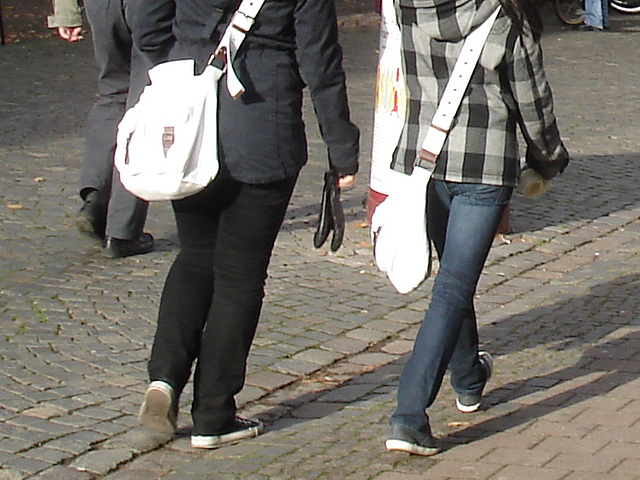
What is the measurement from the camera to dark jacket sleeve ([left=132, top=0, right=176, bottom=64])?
4.08m

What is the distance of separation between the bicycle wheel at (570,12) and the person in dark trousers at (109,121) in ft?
38.6

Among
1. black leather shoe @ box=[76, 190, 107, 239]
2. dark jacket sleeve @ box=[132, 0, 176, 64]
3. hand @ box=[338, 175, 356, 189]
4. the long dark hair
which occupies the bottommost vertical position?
black leather shoe @ box=[76, 190, 107, 239]

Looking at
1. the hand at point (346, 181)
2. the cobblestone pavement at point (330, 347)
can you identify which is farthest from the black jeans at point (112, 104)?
the hand at point (346, 181)

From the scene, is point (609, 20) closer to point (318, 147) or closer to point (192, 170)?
point (318, 147)

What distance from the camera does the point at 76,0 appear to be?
6.57 meters

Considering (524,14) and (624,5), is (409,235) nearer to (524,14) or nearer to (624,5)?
(524,14)

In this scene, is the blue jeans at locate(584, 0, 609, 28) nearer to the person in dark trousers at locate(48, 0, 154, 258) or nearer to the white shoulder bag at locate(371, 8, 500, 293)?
the person in dark trousers at locate(48, 0, 154, 258)

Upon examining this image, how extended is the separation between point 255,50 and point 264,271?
0.74m

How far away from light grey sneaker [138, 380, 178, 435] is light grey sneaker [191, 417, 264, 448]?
0.39ft

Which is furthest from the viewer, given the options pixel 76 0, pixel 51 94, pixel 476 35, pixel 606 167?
pixel 51 94

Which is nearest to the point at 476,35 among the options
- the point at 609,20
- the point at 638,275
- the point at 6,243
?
the point at 638,275

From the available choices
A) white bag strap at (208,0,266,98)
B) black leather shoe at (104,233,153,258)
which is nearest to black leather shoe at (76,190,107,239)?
black leather shoe at (104,233,153,258)

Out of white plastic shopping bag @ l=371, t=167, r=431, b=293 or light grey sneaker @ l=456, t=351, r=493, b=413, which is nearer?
white plastic shopping bag @ l=371, t=167, r=431, b=293

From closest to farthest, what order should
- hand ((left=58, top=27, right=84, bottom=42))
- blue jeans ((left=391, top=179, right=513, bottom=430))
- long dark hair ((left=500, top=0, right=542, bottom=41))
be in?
long dark hair ((left=500, top=0, right=542, bottom=41)) < blue jeans ((left=391, top=179, right=513, bottom=430)) < hand ((left=58, top=27, right=84, bottom=42))
